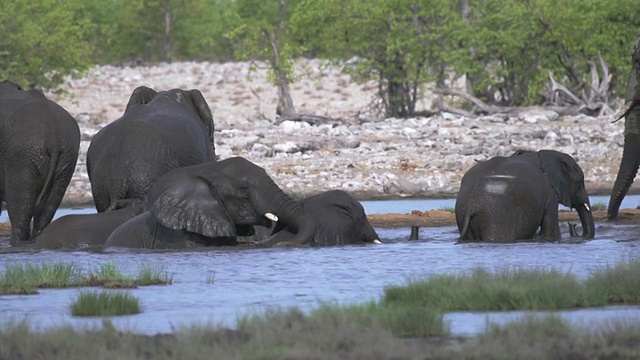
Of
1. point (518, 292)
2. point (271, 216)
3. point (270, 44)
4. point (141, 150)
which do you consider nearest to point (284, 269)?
point (271, 216)

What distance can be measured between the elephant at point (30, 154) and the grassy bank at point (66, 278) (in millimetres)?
4698

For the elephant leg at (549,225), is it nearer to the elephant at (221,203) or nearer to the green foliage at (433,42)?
the elephant at (221,203)

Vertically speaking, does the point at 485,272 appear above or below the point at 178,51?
below

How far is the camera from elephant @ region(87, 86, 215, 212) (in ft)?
58.5

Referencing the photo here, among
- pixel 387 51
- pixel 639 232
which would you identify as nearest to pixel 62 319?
pixel 639 232

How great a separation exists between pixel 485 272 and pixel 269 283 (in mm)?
2090

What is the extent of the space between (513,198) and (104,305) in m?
6.23

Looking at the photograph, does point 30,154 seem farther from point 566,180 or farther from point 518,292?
point 518,292

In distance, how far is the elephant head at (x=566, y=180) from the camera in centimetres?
1678

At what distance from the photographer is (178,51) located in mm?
82688

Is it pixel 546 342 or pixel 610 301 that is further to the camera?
pixel 610 301

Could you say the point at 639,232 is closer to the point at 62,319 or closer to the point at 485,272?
the point at 485,272

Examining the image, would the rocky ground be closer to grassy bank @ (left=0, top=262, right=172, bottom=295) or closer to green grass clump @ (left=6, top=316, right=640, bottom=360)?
grassy bank @ (left=0, top=262, right=172, bottom=295)

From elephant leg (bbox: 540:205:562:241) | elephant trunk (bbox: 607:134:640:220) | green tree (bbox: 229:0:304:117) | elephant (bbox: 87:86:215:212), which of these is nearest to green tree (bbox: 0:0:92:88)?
green tree (bbox: 229:0:304:117)
